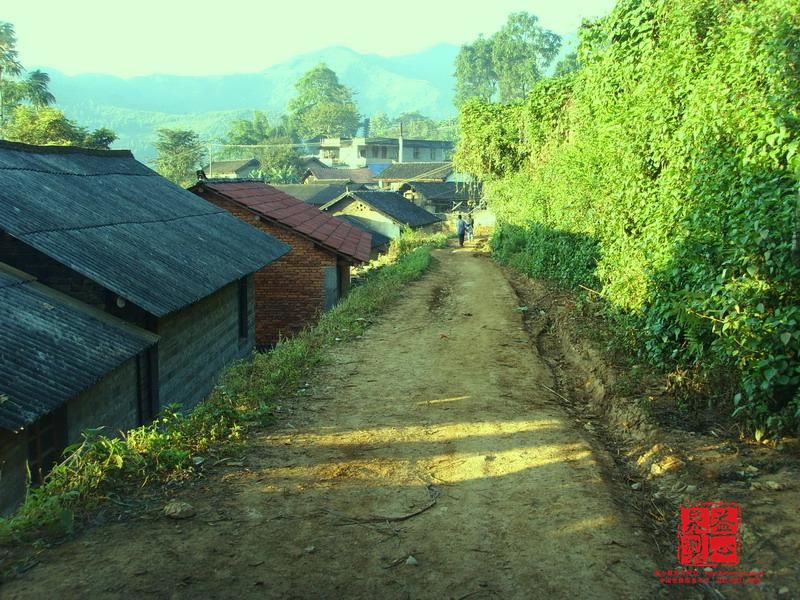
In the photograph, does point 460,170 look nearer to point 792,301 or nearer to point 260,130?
point 792,301

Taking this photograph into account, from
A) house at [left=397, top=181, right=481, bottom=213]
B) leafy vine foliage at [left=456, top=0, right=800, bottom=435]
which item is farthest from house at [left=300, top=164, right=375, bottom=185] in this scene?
leafy vine foliage at [left=456, top=0, right=800, bottom=435]

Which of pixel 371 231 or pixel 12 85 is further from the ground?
pixel 12 85

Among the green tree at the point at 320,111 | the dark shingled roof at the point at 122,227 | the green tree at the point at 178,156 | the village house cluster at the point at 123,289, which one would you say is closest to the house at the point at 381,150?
the green tree at the point at 320,111

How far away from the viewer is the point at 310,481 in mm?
6332

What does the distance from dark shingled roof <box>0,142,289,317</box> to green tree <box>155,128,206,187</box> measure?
63070mm

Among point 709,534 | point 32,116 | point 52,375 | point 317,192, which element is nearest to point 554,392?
point 709,534

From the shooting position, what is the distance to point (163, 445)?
665 cm

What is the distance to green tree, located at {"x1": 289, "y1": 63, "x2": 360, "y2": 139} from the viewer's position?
11825cm

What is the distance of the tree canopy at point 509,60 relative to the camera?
8509 cm

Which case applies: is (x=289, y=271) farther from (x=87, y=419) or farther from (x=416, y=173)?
(x=416, y=173)

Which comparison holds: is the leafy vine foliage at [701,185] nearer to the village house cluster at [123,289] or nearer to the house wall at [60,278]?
the village house cluster at [123,289]

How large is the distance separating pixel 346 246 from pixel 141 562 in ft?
51.3

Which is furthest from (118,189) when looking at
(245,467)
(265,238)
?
(245,467)

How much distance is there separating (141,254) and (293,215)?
33.5 feet
